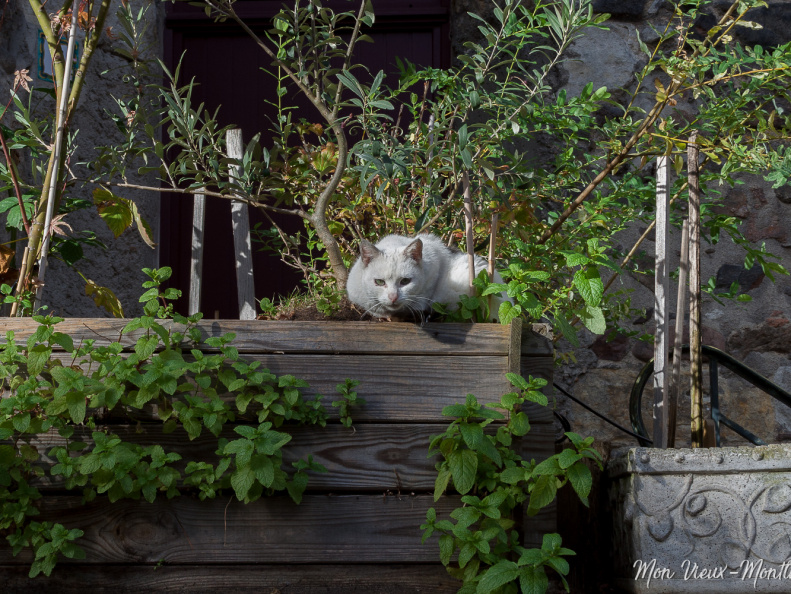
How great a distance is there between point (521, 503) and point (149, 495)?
0.84 m

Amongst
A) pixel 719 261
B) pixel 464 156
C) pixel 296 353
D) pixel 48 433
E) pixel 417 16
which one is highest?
pixel 417 16

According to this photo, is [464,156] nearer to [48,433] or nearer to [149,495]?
[149,495]

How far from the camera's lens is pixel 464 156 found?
5.69ft

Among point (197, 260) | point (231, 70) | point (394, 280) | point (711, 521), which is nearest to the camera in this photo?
point (711, 521)

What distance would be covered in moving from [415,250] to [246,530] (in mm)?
848

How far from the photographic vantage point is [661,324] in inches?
75.2

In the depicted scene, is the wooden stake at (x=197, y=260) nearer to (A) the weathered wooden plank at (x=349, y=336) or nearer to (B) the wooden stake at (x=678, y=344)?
(A) the weathered wooden plank at (x=349, y=336)

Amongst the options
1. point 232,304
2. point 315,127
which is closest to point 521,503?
point 315,127

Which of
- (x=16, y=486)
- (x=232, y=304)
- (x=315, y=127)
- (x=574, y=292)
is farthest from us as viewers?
(x=232, y=304)

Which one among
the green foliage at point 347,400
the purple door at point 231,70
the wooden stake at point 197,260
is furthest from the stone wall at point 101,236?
the green foliage at point 347,400

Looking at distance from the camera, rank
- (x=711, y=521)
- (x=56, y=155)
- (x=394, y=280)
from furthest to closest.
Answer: (x=394, y=280), (x=56, y=155), (x=711, y=521)

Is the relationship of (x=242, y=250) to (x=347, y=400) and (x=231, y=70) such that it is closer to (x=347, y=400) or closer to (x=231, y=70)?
(x=347, y=400)

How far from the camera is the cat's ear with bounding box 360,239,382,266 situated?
205 centimetres

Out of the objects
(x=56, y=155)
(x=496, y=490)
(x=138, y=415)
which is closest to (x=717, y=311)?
(x=496, y=490)
